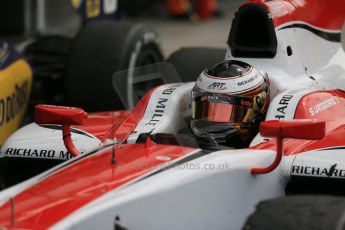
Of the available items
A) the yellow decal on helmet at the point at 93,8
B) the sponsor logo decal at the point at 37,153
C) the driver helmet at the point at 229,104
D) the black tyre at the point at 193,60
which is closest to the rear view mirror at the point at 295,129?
the driver helmet at the point at 229,104

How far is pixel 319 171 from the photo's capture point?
12.3 ft

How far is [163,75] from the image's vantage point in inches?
196

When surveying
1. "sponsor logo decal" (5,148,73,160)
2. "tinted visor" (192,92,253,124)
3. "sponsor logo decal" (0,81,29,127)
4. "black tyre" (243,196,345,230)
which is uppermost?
"tinted visor" (192,92,253,124)

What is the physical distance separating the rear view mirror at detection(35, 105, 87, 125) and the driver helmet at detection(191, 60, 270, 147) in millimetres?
552

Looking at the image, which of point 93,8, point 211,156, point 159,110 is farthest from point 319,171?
point 93,8

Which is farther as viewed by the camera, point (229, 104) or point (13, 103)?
point (13, 103)

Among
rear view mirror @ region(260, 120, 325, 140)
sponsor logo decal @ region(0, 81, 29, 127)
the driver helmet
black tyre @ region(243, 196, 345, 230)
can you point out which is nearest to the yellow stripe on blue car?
sponsor logo decal @ region(0, 81, 29, 127)

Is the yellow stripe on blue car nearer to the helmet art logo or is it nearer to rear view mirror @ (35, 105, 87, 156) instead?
rear view mirror @ (35, 105, 87, 156)

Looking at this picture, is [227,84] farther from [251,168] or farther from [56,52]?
[56,52]

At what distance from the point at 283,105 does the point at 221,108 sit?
0.36 metres

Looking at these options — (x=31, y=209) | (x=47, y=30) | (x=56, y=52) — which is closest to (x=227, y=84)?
(x=31, y=209)

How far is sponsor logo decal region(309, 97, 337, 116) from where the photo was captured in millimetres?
4207

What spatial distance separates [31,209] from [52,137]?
4.10 ft

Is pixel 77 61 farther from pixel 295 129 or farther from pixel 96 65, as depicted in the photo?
pixel 295 129
